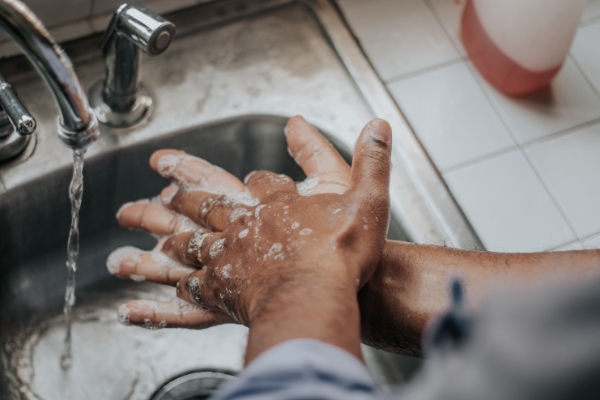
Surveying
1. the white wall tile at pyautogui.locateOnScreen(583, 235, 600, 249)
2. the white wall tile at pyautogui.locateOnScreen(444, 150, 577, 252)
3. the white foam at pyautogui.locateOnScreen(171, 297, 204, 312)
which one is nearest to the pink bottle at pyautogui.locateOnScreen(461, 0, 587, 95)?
the white wall tile at pyautogui.locateOnScreen(444, 150, 577, 252)

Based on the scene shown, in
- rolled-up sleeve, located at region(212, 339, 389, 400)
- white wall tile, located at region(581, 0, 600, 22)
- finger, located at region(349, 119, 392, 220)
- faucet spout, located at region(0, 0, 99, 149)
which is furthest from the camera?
white wall tile, located at region(581, 0, 600, 22)

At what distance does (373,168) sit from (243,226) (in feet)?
0.50

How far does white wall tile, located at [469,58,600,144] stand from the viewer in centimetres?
89

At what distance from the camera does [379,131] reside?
2.01 feet

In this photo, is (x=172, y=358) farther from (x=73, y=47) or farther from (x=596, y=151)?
(x=596, y=151)

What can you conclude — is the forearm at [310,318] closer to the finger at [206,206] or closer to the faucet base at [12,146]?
the finger at [206,206]

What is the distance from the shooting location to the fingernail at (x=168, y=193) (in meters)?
0.82

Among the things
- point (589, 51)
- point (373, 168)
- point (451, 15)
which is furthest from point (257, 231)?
point (589, 51)

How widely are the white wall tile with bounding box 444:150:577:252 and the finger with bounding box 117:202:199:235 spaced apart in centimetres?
37

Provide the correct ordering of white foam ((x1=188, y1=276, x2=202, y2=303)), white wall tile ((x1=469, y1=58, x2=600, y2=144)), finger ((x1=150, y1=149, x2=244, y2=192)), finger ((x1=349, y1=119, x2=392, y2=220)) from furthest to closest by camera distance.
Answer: white wall tile ((x1=469, y1=58, x2=600, y2=144)) → finger ((x1=150, y1=149, x2=244, y2=192)) → white foam ((x1=188, y1=276, x2=202, y2=303)) → finger ((x1=349, y1=119, x2=392, y2=220))

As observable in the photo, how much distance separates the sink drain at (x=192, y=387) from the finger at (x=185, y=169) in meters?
0.27

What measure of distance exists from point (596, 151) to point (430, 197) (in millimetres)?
282

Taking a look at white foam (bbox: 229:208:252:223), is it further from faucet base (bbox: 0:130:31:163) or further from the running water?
faucet base (bbox: 0:130:31:163)

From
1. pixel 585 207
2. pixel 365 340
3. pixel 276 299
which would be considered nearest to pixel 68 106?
pixel 276 299
